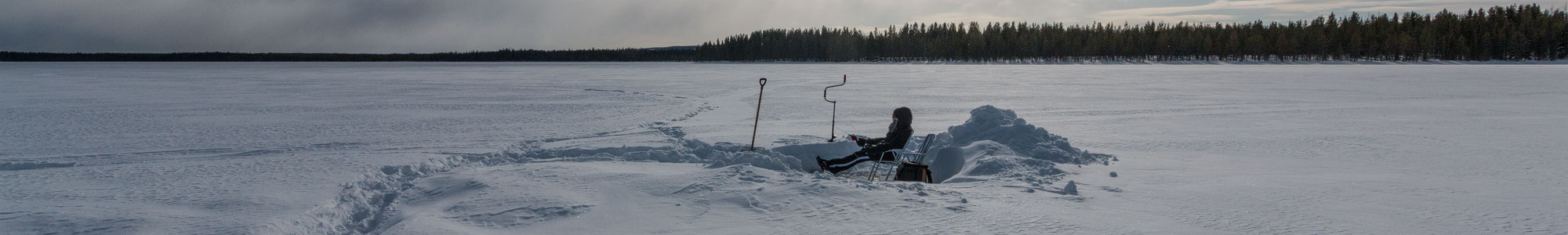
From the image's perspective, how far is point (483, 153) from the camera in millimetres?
7641

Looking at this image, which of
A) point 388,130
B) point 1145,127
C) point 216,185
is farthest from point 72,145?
point 1145,127

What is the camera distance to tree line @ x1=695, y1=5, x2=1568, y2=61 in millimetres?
83562

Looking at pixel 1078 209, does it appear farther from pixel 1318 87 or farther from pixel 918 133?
pixel 1318 87

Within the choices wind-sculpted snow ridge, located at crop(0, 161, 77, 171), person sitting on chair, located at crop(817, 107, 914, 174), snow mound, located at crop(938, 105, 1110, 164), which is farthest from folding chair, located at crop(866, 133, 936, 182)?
wind-sculpted snow ridge, located at crop(0, 161, 77, 171)

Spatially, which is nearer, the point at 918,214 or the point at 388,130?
the point at 918,214

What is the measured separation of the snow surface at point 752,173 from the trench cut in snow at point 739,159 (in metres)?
0.03

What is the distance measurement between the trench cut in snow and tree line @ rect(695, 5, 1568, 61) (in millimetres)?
97153

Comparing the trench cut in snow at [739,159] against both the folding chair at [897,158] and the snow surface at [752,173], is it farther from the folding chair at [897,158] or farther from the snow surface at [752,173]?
the folding chair at [897,158]

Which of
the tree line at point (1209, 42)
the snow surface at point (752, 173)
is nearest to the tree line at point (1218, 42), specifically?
the tree line at point (1209, 42)

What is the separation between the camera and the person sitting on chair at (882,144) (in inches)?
263

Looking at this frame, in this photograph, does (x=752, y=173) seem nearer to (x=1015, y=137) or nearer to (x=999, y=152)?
(x=999, y=152)

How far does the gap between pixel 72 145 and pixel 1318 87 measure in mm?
25588

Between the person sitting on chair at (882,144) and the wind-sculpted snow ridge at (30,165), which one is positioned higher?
the person sitting on chair at (882,144)

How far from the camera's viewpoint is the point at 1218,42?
97938 mm
